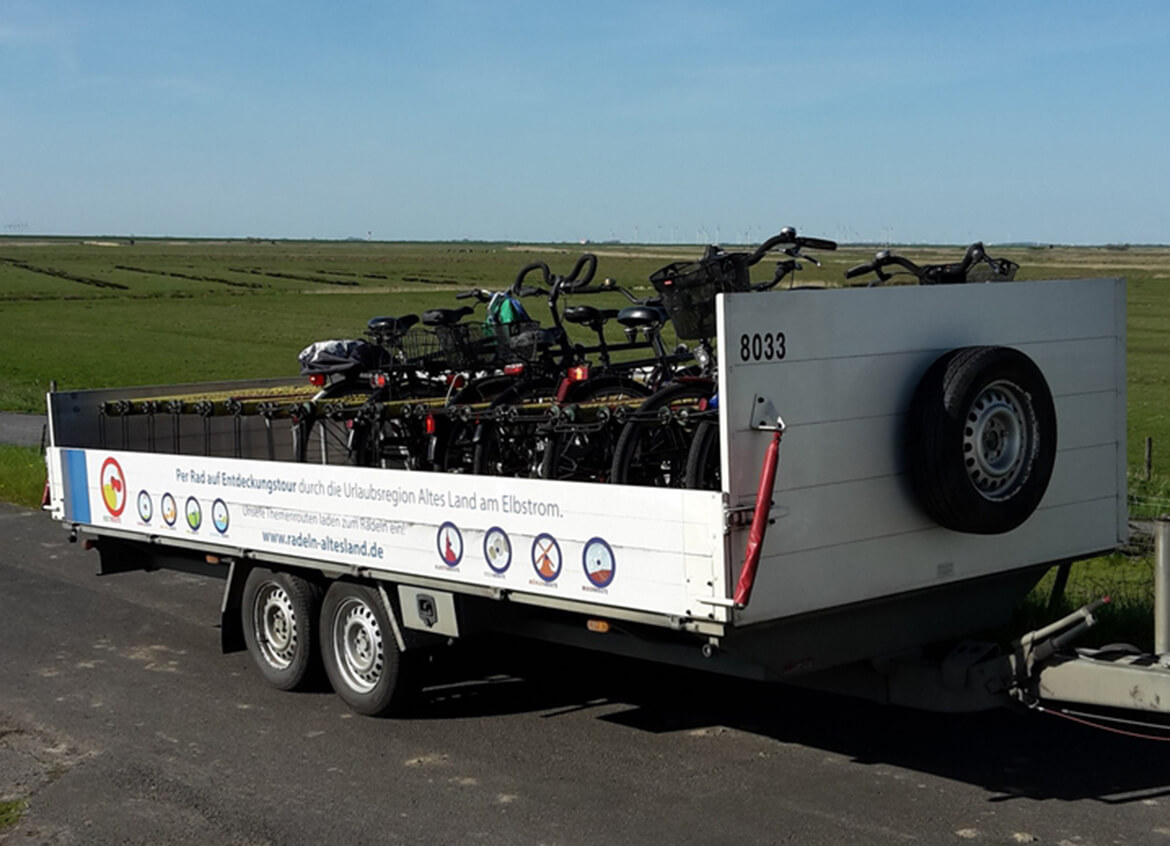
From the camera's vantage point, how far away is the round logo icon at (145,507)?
385 inches

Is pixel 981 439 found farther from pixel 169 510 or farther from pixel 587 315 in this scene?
pixel 169 510

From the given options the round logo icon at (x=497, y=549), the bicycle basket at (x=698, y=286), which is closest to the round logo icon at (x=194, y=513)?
the round logo icon at (x=497, y=549)

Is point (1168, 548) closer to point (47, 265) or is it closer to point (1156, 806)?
point (1156, 806)

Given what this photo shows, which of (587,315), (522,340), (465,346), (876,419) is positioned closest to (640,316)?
(587,315)

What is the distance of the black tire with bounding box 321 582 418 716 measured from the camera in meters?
8.29

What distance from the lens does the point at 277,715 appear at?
8680mm

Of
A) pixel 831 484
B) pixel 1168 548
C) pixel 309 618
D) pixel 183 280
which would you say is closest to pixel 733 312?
pixel 831 484

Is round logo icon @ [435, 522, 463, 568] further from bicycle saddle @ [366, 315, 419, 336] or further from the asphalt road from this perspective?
bicycle saddle @ [366, 315, 419, 336]

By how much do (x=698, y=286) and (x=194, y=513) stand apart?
3458mm

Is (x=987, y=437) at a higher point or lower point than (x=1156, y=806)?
higher

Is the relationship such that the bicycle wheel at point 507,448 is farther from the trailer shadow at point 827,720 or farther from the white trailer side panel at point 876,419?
the white trailer side panel at point 876,419

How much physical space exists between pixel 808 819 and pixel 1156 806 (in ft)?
4.93

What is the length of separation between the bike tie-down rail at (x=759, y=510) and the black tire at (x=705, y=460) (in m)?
0.71

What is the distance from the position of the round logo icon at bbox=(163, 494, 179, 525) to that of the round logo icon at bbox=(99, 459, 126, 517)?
1.62ft
